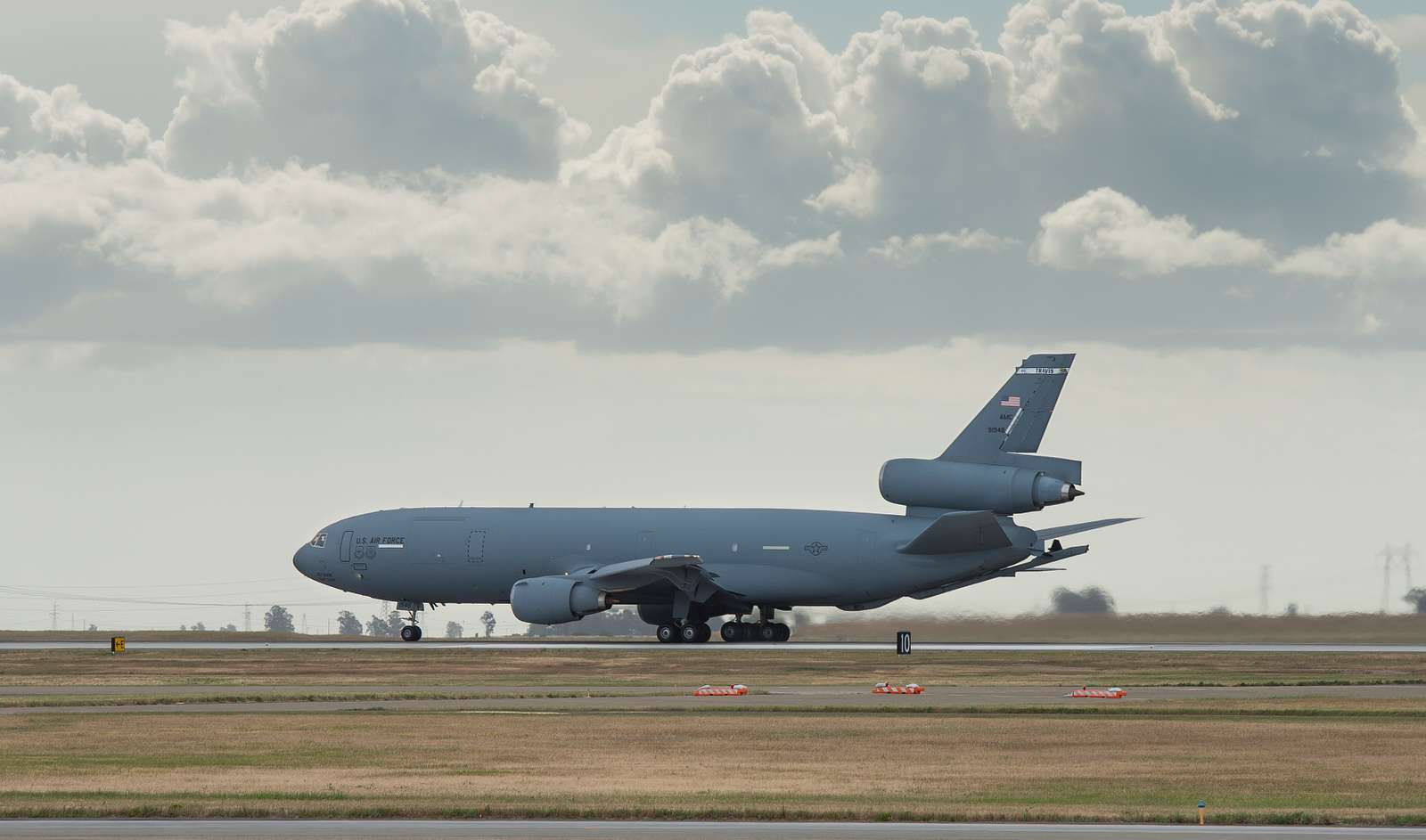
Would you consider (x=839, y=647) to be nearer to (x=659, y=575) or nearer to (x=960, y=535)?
(x=960, y=535)

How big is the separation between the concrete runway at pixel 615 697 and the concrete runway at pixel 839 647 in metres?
19.1

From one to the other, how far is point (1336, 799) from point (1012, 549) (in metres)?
45.5

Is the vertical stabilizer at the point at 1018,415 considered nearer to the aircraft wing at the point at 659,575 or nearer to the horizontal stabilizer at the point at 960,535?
the horizontal stabilizer at the point at 960,535

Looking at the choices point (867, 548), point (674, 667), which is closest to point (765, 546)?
point (867, 548)

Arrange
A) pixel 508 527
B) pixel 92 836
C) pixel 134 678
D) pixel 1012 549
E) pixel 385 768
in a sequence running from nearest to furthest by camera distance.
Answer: pixel 92 836, pixel 385 768, pixel 134 678, pixel 1012 549, pixel 508 527

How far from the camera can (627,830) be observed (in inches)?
938

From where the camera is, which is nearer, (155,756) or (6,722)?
(155,756)

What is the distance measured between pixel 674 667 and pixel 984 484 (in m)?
17.2

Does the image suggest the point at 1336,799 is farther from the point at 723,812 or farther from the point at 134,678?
the point at 134,678

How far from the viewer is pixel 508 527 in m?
80.0

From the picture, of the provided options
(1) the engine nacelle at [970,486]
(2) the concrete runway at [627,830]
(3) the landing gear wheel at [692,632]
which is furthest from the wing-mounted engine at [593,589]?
(2) the concrete runway at [627,830]

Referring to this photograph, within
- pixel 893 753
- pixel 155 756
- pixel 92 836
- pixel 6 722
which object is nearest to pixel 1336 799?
pixel 893 753

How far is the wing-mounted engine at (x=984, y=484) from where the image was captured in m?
72.6

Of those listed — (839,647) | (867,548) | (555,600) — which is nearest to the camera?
(839,647)
